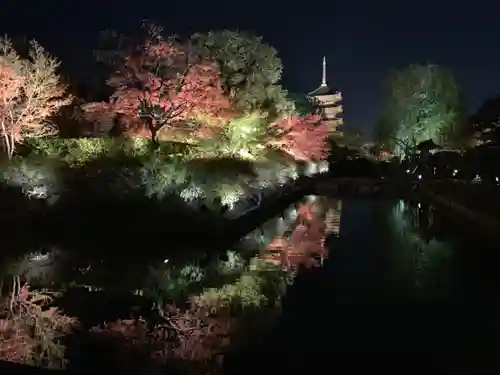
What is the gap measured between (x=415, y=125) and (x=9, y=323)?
40.2 meters

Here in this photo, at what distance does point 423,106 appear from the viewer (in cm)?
4384

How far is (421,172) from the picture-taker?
145 feet

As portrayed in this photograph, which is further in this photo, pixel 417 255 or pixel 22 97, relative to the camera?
pixel 22 97

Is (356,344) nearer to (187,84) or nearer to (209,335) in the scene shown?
(209,335)

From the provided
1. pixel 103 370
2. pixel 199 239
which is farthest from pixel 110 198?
pixel 103 370

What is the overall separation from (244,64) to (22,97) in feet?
34.8

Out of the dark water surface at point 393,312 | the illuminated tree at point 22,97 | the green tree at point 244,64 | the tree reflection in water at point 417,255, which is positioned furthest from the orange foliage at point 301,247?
the illuminated tree at point 22,97

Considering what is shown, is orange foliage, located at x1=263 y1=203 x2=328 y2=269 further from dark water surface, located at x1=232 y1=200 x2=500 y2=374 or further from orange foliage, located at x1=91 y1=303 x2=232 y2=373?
orange foliage, located at x1=91 y1=303 x2=232 y2=373

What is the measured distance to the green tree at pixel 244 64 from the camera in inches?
1025

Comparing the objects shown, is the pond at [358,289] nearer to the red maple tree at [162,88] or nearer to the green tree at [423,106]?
the red maple tree at [162,88]

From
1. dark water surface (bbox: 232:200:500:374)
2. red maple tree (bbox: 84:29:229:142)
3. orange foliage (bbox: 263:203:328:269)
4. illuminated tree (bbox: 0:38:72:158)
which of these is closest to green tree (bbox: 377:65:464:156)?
orange foliage (bbox: 263:203:328:269)

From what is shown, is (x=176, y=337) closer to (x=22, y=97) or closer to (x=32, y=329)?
(x=32, y=329)

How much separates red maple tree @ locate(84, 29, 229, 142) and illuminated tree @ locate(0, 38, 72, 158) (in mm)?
2505

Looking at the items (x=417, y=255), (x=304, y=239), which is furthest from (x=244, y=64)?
(x=417, y=255)
